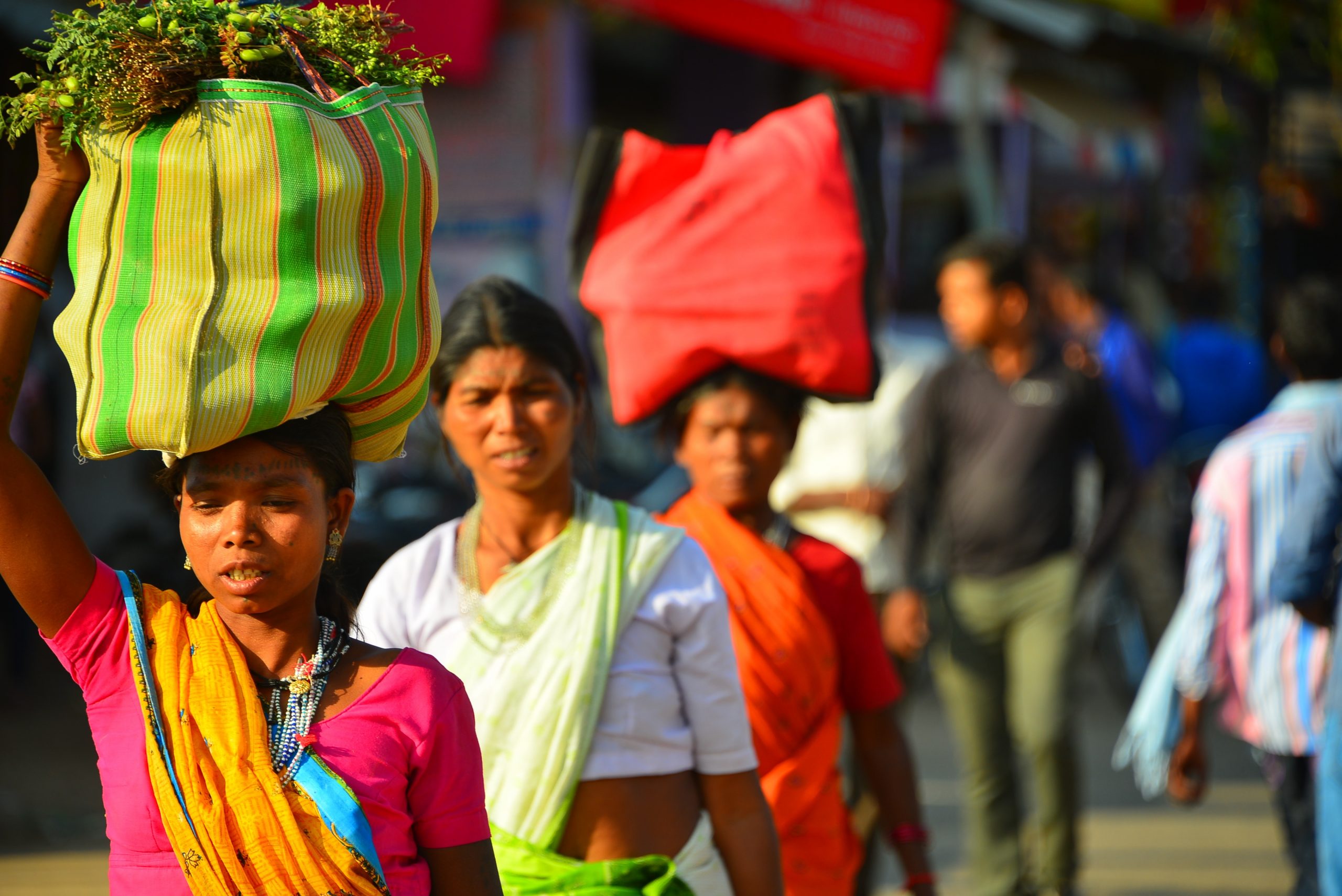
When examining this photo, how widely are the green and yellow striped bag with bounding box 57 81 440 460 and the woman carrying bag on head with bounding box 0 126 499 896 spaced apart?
0.08m

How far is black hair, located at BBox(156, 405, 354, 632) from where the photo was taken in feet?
6.38

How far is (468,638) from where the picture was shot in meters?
2.57

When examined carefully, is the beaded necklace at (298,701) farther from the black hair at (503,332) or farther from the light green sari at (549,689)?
the black hair at (503,332)

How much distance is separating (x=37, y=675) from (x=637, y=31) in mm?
5787

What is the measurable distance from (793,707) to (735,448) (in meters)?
0.57

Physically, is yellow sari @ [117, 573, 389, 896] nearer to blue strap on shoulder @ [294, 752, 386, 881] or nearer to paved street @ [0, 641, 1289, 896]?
blue strap on shoulder @ [294, 752, 386, 881]

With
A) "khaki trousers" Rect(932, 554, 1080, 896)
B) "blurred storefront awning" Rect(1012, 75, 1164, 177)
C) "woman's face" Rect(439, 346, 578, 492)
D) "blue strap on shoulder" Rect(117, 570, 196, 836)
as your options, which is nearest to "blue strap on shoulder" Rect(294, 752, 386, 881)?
"blue strap on shoulder" Rect(117, 570, 196, 836)

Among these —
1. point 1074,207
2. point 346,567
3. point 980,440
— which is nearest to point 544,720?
point 346,567

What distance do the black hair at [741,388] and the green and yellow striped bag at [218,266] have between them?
4.81 ft

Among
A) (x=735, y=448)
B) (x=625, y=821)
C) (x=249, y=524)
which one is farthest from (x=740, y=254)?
(x=249, y=524)

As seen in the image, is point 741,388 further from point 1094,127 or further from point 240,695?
point 1094,127

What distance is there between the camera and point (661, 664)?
2566 mm

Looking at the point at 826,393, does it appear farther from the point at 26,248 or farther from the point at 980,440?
the point at 980,440

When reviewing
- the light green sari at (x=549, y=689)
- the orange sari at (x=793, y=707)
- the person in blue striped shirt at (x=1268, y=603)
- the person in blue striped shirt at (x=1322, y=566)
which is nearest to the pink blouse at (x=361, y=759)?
the light green sari at (x=549, y=689)
